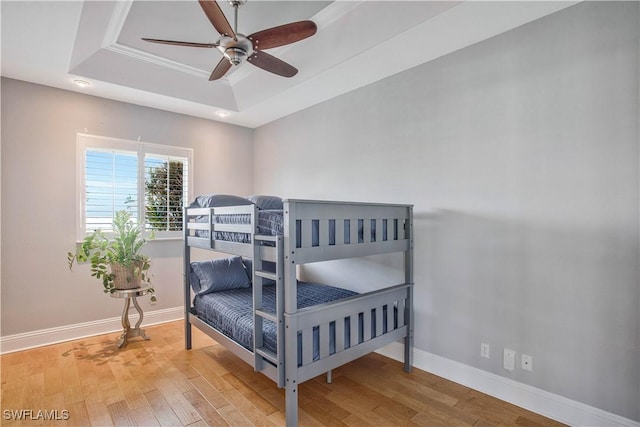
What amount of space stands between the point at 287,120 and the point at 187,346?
278 cm

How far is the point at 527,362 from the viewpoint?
6.93 ft

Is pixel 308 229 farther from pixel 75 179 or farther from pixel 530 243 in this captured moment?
pixel 75 179

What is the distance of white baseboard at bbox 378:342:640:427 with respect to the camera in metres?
1.86

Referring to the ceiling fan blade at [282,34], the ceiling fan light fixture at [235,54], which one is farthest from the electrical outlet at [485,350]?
the ceiling fan light fixture at [235,54]

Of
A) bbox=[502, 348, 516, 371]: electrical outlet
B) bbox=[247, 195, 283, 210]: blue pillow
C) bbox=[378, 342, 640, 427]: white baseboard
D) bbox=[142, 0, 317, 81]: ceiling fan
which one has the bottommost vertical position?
bbox=[378, 342, 640, 427]: white baseboard

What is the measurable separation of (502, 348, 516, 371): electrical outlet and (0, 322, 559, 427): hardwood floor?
0.24 metres

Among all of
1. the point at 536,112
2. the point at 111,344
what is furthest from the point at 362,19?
the point at 111,344

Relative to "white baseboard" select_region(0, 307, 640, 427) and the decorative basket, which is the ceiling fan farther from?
"white baseboard" select_region(0, 307, 640, 427)

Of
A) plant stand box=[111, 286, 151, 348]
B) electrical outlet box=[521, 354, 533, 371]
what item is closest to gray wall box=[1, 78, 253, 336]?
plant stand box=[111, 286, 151, 348]

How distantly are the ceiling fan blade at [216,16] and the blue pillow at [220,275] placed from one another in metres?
2.07

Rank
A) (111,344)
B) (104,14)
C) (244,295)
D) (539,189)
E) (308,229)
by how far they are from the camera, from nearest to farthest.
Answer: (308,229) < (539,189) < (104,14) < (244,295) < (111,344)

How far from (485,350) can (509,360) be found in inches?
6.2

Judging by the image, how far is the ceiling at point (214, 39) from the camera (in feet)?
6.94

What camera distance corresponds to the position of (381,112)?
3023mm
